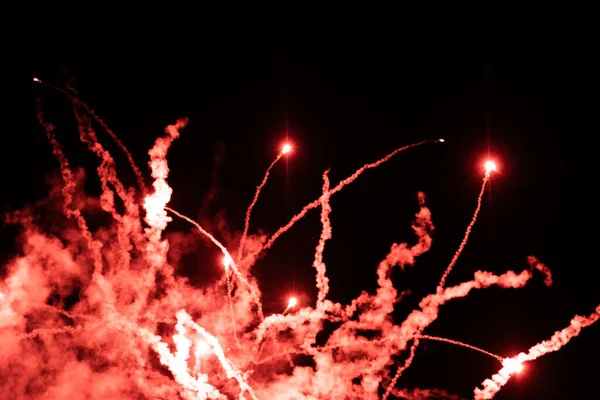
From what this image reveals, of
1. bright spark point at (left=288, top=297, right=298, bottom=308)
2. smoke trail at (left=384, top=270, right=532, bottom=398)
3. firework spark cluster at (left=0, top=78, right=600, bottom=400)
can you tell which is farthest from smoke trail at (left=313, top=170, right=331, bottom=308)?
smoke trail at (left=384, top=270, right=532, bottom=398)

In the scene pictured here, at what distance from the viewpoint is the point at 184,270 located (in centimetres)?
979

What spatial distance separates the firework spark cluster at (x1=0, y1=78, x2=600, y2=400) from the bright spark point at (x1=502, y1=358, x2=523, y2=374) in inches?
1.3

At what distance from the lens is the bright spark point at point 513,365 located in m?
8.69

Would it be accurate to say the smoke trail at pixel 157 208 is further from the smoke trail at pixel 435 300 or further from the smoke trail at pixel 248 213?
the smoke trail at pixel 435 300

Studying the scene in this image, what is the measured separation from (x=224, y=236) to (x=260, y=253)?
0.92 m

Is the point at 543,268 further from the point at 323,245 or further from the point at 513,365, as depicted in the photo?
the point at 323,245

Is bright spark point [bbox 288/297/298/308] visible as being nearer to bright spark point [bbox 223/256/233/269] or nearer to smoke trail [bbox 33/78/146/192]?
bright spark point [bbox 223/256/233/269]

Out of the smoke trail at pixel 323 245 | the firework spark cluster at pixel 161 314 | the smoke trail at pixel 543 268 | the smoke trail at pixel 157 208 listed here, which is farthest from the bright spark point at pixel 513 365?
the smoke trail at pixel 157 208

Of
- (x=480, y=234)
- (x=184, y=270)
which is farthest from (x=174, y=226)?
(x=480, y=234)

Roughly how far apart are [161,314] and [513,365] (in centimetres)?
738

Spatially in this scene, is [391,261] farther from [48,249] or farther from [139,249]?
[48,249]

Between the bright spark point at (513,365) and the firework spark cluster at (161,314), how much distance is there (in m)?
0.03

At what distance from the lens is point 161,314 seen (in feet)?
30.7

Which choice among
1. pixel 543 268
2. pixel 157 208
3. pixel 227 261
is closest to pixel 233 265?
pixel 227 261
